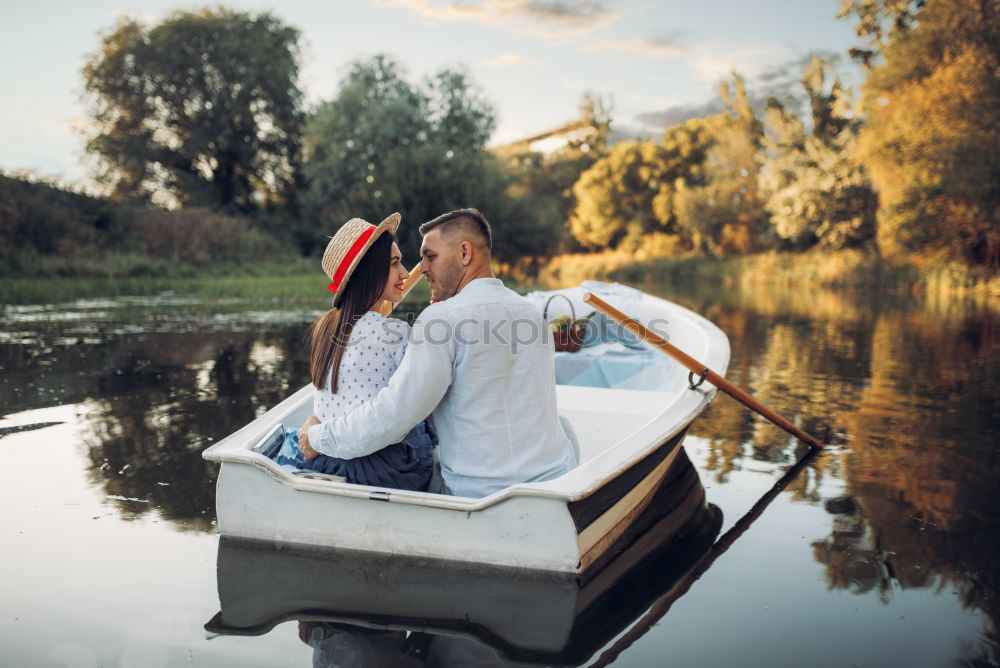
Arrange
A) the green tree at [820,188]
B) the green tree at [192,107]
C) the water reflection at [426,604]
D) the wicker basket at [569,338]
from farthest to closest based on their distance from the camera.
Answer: the green tree at [192,107], the green tree at [820,188], the wicker basket at [569,338], the water reflection at [426,604]

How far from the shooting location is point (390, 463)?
287 cm

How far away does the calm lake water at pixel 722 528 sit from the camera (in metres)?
2.46

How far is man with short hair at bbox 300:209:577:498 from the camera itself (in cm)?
246

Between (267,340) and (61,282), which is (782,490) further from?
(61,282)

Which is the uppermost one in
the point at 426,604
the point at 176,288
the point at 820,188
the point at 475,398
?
the point at 820,188

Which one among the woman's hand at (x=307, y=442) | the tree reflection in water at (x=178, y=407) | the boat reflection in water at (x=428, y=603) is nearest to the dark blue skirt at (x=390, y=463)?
the woman's hand at (x=307, y=442)

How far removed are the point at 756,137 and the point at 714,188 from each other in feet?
12.8

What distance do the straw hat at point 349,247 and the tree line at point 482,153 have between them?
682 inches

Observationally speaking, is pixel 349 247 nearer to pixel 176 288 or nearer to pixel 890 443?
pixel 890 443

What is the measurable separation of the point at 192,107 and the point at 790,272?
72.6 feet

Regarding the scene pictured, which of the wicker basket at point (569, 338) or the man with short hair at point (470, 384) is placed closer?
the man with short hair at point (470, 384)

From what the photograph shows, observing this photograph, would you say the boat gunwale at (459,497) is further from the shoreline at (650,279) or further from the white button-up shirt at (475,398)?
the shoreline at (650,279)

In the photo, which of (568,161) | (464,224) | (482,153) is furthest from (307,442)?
(568,161)

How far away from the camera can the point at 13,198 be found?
57.6ft
